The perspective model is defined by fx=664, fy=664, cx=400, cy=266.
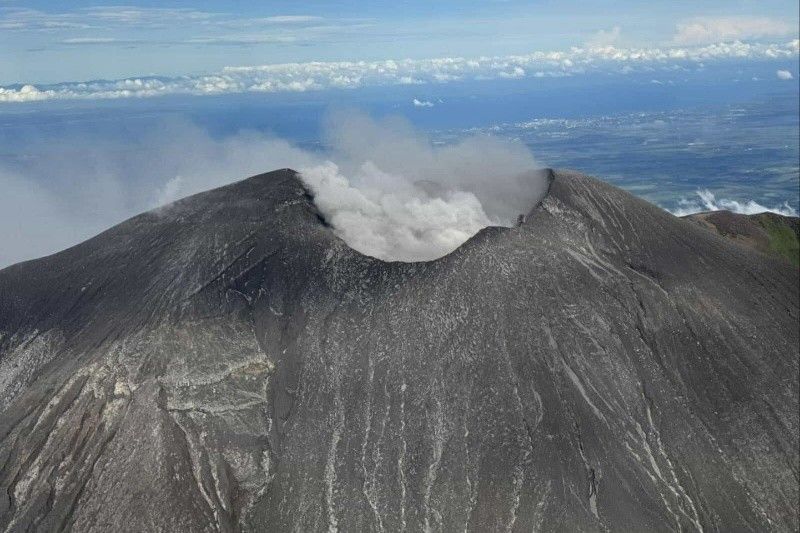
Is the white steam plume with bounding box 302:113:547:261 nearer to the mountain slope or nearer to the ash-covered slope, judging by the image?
the ash-covered slope

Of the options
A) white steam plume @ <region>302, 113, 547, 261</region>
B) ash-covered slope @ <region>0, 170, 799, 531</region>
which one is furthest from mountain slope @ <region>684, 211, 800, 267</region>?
white steam plume @ <region>302, 113, 547, 261</region>

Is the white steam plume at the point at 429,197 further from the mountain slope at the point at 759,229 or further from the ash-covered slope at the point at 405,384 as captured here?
the mountain slope at the point at 759,229

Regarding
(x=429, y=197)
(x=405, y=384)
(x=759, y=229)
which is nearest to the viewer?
(x=405, y=384)

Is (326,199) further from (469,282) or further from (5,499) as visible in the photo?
(5,499)

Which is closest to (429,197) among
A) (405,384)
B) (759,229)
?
(405,384)

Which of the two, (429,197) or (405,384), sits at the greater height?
(429,197)

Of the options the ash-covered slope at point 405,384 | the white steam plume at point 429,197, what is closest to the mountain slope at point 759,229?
the ash-covered slope at point 405,384

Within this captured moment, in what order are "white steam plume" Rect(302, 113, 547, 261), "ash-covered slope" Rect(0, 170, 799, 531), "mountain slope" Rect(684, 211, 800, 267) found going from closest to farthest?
"ash-covered slope" Rect(0, 170, 799, 531), "white steam plume" Rect(302, 113, 547, 261), "mountain slope" Rect(684, 211, 800, 267)

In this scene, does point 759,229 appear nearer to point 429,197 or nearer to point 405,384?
point 429,197

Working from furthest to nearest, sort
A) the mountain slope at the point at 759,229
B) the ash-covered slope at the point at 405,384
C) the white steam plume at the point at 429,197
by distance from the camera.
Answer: the mountain slope at the point at 759,229 < the white steam plume at the point at 429,197 < the ash-covered slope at the point at 405,384
